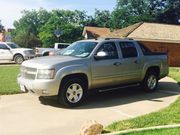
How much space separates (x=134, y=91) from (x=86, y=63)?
10.4 feet

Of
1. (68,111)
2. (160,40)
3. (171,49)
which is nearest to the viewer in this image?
(68,111)

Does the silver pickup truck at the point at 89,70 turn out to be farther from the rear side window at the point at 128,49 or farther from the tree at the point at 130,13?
the tree at the point at 130,13

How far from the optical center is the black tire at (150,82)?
11836 millimetres

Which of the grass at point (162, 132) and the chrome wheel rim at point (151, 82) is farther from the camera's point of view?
the chrome wheel rim at point (151, 82)

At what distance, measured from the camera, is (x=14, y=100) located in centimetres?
1030

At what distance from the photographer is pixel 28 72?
9.59m

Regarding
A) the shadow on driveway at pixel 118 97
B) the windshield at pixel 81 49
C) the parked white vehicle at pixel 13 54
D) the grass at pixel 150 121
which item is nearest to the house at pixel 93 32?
the parked white vehicle at pixel 13 54

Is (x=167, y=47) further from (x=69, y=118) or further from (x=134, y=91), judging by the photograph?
(x=69, y=118)

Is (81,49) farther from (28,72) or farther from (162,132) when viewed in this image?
(162,132)

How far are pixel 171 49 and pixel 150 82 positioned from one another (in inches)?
815

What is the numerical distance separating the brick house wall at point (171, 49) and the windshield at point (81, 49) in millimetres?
21422

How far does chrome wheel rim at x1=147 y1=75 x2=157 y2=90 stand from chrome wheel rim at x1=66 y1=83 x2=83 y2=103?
3.17 metres

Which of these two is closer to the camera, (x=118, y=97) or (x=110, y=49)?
(x=110, y=49)

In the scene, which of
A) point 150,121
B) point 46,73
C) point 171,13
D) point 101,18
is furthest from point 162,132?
point 101,18
